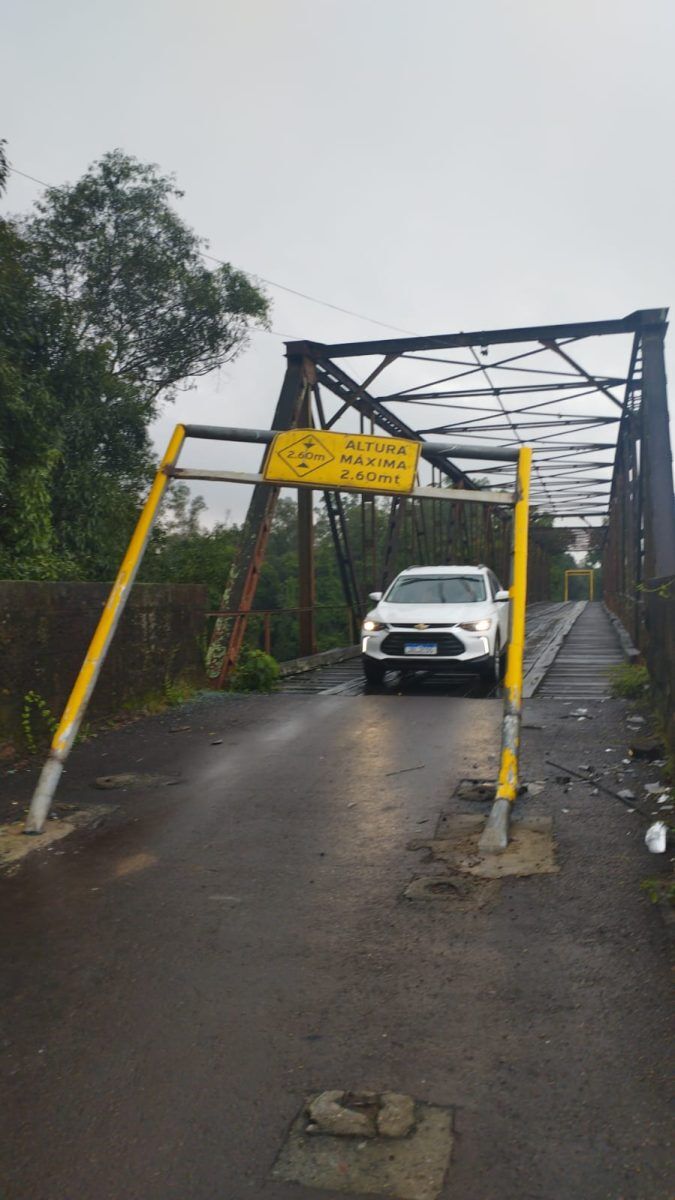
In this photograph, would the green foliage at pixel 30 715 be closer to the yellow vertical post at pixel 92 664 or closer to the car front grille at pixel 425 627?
the yellow vertical post at pixel 92 664

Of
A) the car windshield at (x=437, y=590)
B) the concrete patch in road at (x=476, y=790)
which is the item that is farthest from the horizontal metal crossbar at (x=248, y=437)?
the car windshield at (x=437, y=590)

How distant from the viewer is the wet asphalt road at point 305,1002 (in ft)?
8.03

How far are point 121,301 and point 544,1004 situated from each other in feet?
65.0

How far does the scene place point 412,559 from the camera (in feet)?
77.0

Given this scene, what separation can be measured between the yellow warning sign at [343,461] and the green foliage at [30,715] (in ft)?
9.18

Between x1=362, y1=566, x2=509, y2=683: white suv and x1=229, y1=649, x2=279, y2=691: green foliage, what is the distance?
4.38 ft

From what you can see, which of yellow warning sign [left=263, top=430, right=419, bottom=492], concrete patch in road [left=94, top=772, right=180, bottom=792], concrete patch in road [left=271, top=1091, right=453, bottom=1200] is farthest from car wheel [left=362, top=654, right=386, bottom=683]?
concrete patch in road [left=271, top=1091, right=453, bottom=1200]

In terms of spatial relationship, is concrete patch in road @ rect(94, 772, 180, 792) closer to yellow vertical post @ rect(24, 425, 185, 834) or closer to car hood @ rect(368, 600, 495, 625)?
yellow vertical post @ rect(24, 425, 185, 834)

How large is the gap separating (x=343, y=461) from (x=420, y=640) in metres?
5.32

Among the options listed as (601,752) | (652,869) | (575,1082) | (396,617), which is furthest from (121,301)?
(575,1082)

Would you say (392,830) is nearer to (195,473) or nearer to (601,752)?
(601,752)

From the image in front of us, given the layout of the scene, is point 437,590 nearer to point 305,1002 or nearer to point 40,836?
point 40,836

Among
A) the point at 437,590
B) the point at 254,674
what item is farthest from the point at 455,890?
the point at 437,590

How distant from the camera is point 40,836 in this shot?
5.45m
